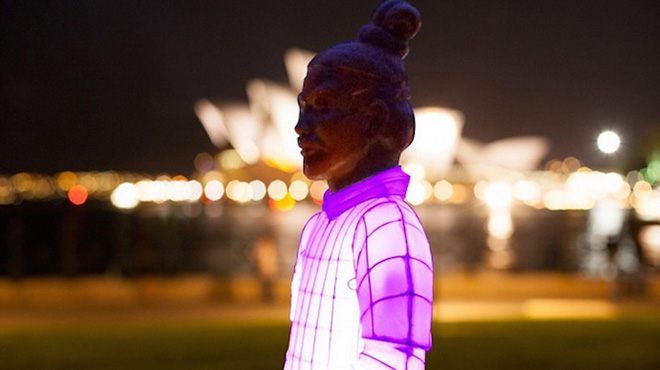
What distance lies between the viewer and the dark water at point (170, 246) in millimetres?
16578

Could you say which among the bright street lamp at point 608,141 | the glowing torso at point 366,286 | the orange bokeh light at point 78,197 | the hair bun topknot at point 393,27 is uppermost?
the orange bokeh light at point 78,197

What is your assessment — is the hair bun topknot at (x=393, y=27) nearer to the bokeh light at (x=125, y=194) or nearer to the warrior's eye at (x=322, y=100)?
the warrior's eye at (x=322, y=100)

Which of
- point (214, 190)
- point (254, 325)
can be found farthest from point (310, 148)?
point (214, 190)

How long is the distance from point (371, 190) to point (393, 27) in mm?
435

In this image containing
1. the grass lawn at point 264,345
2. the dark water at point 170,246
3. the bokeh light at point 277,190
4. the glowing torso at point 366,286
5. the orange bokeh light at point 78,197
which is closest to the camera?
the glowing torso at point 366,286

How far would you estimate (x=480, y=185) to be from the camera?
357 feet

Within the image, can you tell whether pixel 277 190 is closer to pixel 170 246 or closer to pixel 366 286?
pixel 170 246

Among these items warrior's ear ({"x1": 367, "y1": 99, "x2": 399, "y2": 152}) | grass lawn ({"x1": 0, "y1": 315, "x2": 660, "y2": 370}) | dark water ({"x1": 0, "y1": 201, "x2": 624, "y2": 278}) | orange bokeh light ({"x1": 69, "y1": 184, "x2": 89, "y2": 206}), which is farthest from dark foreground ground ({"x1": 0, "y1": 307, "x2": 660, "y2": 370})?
orange bokeh light ({"x1": 69, "y1": 184, "x2": 89, "y2": 206})

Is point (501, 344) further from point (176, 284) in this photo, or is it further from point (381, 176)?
point (381, 176)

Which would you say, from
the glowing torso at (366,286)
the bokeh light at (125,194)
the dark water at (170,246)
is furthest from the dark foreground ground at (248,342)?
the bokeh light at (125,194)

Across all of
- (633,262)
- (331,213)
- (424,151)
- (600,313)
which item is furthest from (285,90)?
(331,213)

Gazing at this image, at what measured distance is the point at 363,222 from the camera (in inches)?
85.7

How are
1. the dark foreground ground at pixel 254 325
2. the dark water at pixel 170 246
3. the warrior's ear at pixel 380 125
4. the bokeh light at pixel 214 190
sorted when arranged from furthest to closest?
the bokeh light at pixel 214 190 < the dark water at pixel 170 246 < the dark foreground ground at pixel 254 325 < the warrior's ear at pixel 380 125

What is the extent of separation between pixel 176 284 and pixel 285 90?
41.2 metres
